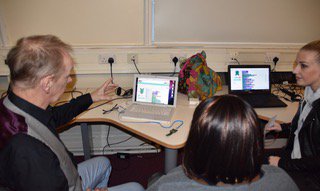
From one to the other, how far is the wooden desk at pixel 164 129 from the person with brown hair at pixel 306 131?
0.65ft

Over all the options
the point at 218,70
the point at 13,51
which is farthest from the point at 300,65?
the point at 13,51

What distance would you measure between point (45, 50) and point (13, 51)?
118 mm

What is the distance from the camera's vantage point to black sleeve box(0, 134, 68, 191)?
31.0 inches

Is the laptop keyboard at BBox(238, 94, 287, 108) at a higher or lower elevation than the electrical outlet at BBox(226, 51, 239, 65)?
lower

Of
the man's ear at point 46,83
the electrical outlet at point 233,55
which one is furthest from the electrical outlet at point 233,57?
the man's ear at point 46,83

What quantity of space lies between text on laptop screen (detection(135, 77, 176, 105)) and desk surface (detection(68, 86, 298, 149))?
11 centimetres

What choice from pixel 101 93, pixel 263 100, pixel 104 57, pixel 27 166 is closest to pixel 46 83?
pixel 27 166

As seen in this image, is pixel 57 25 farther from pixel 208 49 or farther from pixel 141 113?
pixel 208 49

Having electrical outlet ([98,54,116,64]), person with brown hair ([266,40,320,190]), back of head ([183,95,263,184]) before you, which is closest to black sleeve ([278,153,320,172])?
person with brown hair ([266,40,320,190])

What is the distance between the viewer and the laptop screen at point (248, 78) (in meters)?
1.98

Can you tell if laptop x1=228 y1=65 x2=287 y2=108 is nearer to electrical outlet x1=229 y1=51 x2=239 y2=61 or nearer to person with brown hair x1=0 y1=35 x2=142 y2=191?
electrical outlet x1=229 y1=51 x2=239 y2=61

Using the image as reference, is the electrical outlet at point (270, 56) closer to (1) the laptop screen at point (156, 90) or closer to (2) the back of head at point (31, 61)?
(1) the laptop screen at point (156, 90)

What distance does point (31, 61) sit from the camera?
2.84ft

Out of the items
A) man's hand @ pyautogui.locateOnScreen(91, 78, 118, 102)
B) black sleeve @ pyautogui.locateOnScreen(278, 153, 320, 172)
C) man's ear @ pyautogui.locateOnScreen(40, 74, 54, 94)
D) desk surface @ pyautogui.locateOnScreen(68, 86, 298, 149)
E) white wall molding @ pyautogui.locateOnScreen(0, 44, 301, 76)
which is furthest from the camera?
white wall molding @ pyautogui.locateOnScreen(0, 44, 301, 76)
